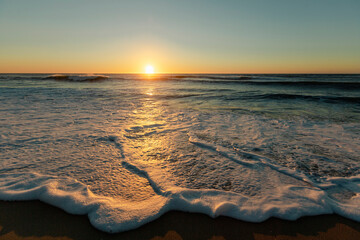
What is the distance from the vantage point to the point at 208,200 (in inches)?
85.8

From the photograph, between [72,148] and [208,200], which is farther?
[72,148]

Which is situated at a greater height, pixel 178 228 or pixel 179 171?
pixel 179 171

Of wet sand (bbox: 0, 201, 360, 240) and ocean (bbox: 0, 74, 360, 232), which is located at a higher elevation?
ocean (bbox: 0, 74, 360, 232)

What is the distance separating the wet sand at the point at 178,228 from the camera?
68.3 inches

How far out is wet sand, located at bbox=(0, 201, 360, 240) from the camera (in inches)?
68.3

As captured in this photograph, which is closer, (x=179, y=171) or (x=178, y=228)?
(x=178, y=228)

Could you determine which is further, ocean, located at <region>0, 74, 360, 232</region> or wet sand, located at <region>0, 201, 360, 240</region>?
ocean, located at <region>0, 74, 360, 232</region>

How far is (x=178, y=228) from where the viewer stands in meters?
1.83

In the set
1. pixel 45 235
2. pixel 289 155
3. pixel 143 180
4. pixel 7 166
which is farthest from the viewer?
pixel 289 155

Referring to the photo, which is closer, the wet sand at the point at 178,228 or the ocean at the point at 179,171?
the wet sand at the point at 178,228

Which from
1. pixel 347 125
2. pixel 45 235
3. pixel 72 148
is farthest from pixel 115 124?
pixel 347 125

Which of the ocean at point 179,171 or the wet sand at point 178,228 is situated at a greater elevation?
the ocean at point 179,171

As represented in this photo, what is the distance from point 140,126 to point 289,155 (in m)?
3.83

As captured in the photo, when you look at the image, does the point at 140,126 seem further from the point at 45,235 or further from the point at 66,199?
the point at 45,235
